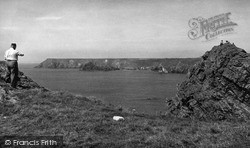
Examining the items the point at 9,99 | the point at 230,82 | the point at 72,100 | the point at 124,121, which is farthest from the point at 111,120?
the point at 230,82

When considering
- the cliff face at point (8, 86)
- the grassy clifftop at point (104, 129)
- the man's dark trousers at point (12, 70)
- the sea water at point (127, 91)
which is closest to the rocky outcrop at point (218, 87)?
the sea water at point (127, 91)

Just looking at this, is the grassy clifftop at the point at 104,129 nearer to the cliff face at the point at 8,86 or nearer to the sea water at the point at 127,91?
the cliff face at the point at 8,86

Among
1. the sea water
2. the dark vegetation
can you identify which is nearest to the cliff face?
the dark vegetation

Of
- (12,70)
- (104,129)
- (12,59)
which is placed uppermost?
(12,59)

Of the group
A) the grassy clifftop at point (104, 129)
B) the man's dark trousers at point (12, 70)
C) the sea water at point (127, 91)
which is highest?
the man's dark trousers at point (12, 70)

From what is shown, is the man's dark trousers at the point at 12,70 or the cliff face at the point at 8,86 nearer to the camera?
the cliff face at the point at 8,86

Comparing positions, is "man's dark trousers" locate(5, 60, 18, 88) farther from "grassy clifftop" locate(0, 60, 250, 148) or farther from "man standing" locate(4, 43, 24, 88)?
"grassy clifftop" locate(0, 60, 250, 148)

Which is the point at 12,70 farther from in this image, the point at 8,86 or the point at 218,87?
the point at 218,87

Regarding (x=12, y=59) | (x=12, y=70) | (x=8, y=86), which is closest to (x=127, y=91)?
(x=8, y=86)
